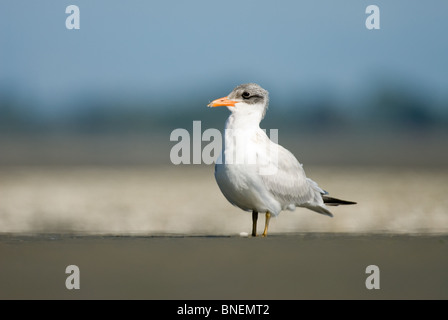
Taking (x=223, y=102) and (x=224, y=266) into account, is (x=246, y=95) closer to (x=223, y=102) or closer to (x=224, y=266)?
(x=223, y=102)

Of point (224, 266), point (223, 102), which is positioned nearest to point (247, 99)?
point (223, 102)

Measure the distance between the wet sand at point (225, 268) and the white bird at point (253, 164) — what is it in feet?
1.88

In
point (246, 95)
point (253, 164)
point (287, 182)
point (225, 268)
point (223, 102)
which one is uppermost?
point (246, 95)

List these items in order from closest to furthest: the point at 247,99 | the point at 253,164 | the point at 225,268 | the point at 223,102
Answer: the point at 225,268, the point at 253,164, the point at 223,102, the point at 247,99

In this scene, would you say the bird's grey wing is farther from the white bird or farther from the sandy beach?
the sandy beach

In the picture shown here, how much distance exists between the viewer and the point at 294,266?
8578mm

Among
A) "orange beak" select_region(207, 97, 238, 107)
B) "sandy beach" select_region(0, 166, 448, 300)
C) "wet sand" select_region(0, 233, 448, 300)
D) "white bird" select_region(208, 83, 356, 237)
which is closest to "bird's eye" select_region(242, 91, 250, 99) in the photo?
"white bird" select_region(208, 83, 356, 237)

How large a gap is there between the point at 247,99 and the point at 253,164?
2.68 feet

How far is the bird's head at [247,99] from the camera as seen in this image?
1037 cm

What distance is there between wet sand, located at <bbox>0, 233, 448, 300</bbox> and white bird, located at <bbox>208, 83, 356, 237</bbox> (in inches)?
22.6

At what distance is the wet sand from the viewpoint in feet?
25.8

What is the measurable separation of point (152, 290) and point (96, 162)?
34.6 metres

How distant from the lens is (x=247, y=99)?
10.4 metres

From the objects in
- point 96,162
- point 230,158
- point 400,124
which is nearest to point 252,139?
point 230,158
